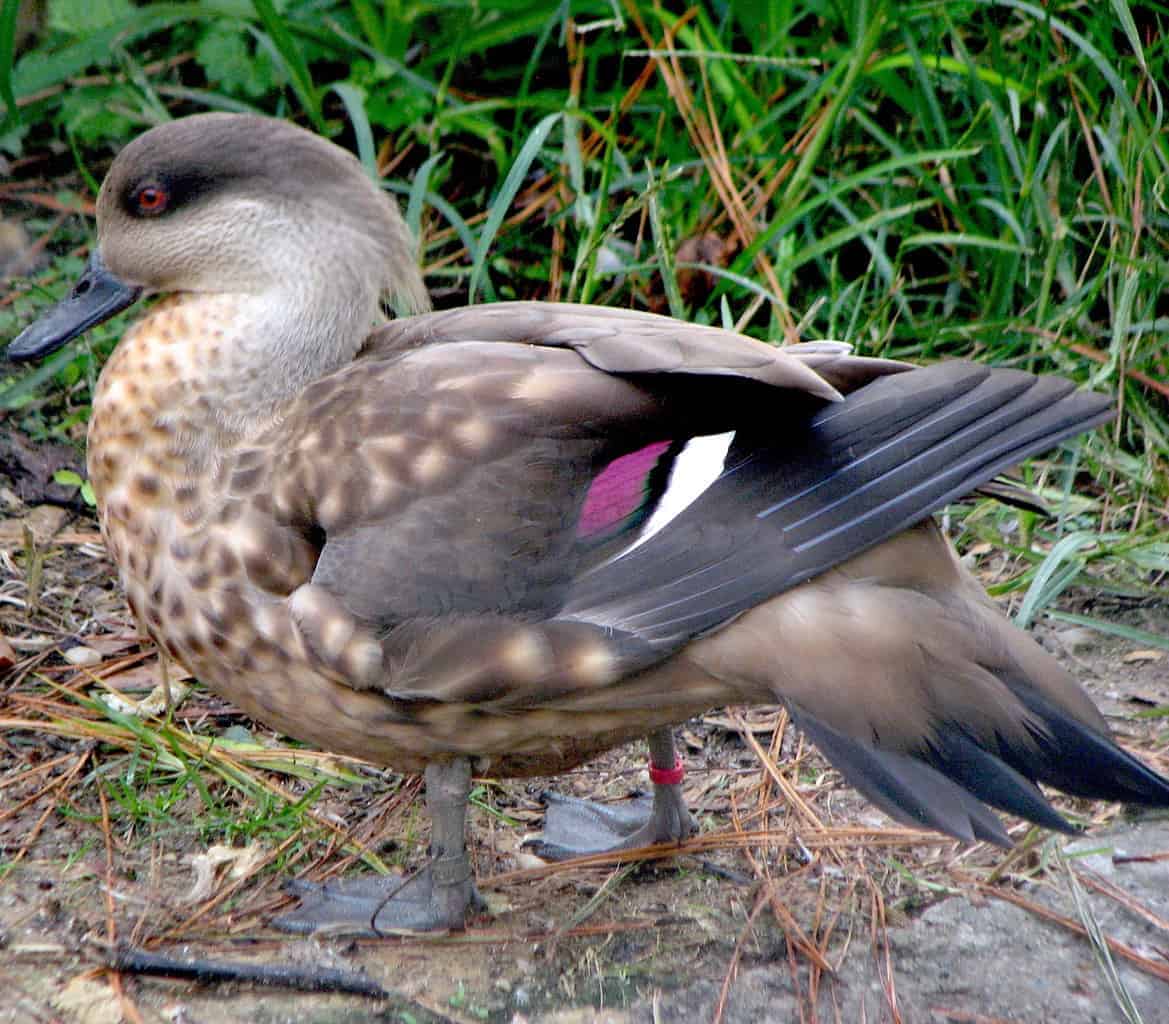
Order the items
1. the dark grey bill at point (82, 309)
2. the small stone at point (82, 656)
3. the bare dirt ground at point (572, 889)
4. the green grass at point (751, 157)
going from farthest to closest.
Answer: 1. the green grass at point (751, 157)
2. the small stone at point (82, 656)
3. the dark grey bill at point (82, 309)
4. the bare dirt ground at point (572, 889)

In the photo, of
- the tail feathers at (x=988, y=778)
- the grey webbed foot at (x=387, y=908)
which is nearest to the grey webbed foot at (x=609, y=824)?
the grey webbed foot at (x=387, y=908)

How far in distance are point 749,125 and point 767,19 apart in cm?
27

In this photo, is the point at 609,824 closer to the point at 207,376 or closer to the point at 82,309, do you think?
the point at 207,376

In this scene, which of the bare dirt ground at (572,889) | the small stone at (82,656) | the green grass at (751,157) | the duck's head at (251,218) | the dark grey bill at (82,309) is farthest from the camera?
the green grass at (751,157)

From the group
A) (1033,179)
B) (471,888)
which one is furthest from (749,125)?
(471,888)

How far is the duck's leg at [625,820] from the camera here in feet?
8.22

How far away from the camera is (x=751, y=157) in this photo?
3574 millimetres

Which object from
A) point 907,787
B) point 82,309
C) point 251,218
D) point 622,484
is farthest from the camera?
point 82,309

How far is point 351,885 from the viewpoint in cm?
242

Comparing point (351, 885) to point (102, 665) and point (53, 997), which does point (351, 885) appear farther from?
point (102, 665)

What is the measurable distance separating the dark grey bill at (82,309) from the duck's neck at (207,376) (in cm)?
11

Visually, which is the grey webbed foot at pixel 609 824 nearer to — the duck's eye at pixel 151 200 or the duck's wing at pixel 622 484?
the duck's wing at pixel 622 484

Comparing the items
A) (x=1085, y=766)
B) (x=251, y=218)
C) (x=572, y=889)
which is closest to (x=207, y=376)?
(x=251, y=218)

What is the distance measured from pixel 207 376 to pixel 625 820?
944 millimetres
